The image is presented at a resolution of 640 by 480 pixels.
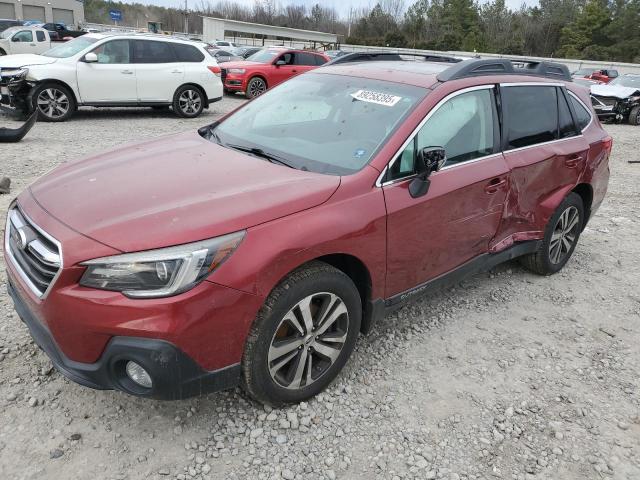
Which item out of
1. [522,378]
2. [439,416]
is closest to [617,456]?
[522,378]

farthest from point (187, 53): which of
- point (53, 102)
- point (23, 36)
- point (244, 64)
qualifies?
point (23, 36)

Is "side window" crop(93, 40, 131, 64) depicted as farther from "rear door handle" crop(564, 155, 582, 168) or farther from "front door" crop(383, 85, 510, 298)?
"rear door handle" crop(564, 155, 582, 168)

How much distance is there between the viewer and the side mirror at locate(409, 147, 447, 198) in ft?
9.57

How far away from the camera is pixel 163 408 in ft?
8.95

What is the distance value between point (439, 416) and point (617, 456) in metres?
0.90

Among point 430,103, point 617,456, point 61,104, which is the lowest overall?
point 617,456

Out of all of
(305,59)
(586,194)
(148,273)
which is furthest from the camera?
(305,59)

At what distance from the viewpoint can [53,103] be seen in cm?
1013

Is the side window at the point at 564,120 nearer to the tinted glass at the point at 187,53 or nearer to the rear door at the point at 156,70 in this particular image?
the rear door at the point at 156,70

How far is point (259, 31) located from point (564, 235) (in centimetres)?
5612

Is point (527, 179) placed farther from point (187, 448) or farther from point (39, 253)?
point (39, 253)

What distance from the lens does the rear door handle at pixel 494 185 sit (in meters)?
3.49

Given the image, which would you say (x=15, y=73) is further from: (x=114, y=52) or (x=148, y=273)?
(x=148, y=273)

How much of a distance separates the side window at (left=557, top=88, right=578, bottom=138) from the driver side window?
1.03 m
